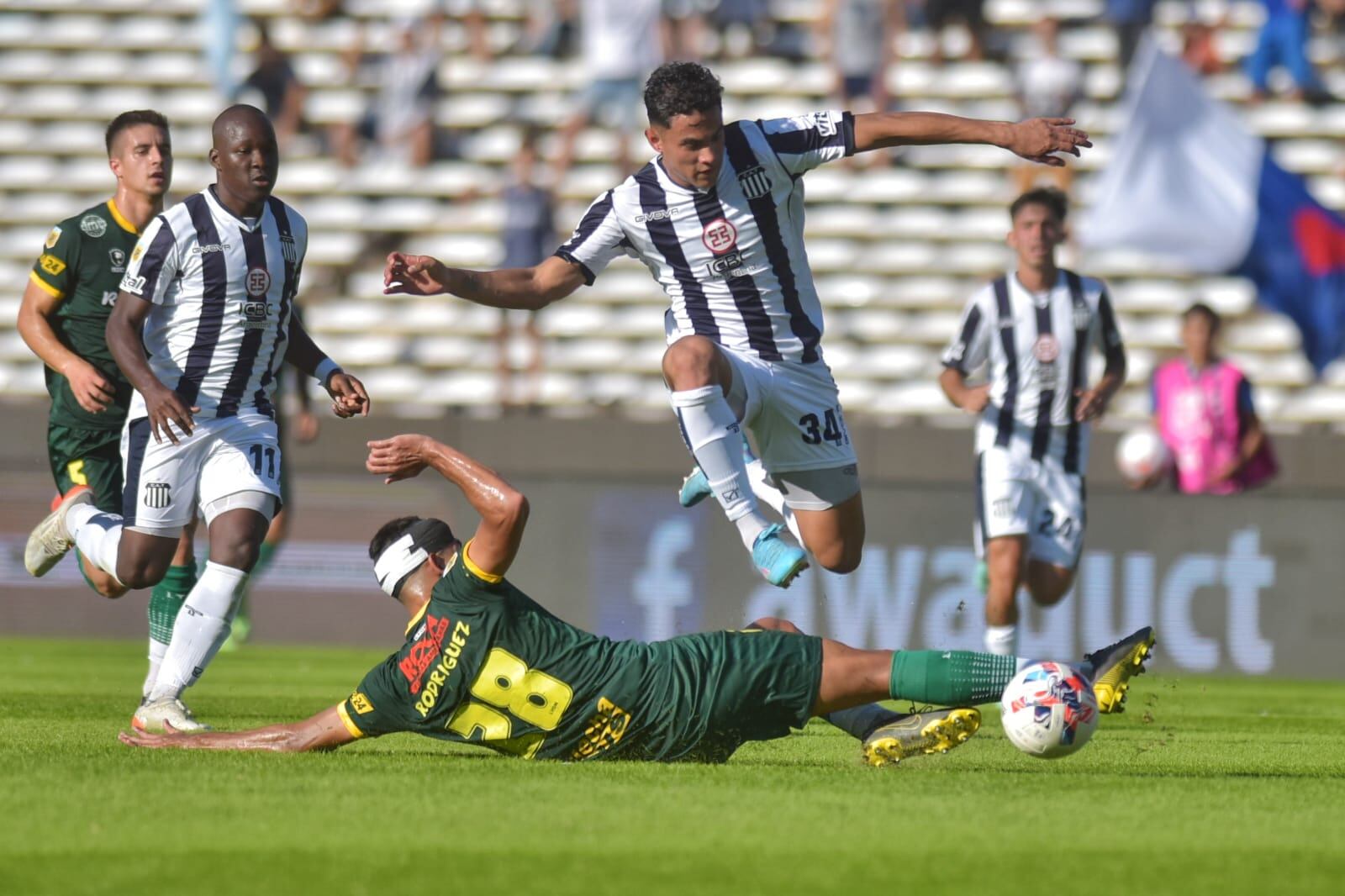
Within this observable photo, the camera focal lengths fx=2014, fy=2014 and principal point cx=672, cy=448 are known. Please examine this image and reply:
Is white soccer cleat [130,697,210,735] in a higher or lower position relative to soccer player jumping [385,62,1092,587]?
lower

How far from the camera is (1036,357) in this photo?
1017 centimetres

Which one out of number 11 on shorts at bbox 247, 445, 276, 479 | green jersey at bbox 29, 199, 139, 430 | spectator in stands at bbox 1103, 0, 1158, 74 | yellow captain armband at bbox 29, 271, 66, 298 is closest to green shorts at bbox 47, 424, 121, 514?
green jersey at bbox 29, 199, 139, 430

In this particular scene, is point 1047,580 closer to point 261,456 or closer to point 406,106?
point 261,456

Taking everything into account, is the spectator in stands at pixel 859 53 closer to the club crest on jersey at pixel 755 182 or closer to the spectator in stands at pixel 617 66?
the spectator in stands at pixel 617 66

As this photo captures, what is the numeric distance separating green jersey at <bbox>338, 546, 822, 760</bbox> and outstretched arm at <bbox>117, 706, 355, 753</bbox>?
0.13 metres

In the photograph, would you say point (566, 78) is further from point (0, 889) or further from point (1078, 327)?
point (0, 889)

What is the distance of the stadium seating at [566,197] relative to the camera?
711 inches

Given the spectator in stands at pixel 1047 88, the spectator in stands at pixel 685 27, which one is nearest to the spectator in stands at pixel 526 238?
the spectator in stands at pixel 685 27

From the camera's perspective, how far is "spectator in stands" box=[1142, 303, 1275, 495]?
12797 millimetres

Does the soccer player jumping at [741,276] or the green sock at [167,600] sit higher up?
the soccer player jumping at [741,276]

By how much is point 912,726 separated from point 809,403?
1.86 metres

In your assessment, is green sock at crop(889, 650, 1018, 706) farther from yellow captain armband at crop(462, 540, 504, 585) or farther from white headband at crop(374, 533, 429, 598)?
white headband at crop(374, 533, 429, 598)

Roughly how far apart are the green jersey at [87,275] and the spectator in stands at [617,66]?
11.0 m

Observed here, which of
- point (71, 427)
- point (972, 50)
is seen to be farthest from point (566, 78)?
point (71, 427)
